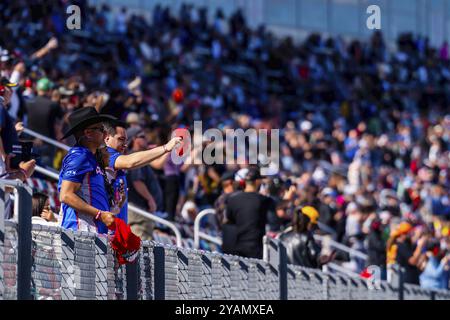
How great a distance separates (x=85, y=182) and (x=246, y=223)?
15.4 feet

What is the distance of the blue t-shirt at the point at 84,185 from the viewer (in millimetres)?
8305

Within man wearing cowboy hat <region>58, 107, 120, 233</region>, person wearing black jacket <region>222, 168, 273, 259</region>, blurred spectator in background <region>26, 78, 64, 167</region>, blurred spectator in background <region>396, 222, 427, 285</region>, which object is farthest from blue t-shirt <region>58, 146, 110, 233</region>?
blurred spectator in background <region>396, 222, 427, 285</region>

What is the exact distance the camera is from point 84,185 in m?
8.51

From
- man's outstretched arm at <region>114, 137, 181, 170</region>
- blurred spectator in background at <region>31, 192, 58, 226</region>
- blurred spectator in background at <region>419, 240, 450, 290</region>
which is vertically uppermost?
man's outstretched arm at <region>114, 137, 181, 170</region>

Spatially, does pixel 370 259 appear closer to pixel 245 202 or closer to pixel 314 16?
pixel 245 202

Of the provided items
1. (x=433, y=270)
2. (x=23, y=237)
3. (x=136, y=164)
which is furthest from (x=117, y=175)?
(x=433, y=270)

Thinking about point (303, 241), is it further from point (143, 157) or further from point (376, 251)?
point (143, 157)

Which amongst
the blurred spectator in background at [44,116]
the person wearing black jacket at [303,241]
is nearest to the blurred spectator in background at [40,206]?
the person wearing black jacket at [303,241]

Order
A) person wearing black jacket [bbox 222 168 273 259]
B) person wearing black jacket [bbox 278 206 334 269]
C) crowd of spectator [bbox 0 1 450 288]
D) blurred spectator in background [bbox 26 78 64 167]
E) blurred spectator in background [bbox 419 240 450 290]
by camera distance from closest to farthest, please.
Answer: person wearing black jacket [bbox 222 168 273 259]
person wearing black jacket [bbox 278 206 334 269]
blurred spectator in background [bbox 26 78 64 167]
crowd of spectator [bbox 0 1 450 288]
blurred spectator in background [bbox 419 240 450 290]

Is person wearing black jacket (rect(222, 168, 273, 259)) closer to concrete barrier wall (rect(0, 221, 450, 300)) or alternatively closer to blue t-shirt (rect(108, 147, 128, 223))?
concrete barrier wall (rect(0, 221, 450, 300))

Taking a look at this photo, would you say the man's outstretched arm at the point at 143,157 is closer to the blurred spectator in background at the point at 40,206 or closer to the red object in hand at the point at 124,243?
the red object in hand at the point at 124,243

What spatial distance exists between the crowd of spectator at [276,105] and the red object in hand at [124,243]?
106 inches

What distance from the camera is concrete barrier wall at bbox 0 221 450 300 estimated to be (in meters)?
7.19

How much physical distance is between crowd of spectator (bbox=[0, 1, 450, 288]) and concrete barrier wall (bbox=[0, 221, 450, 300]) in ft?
6.16
